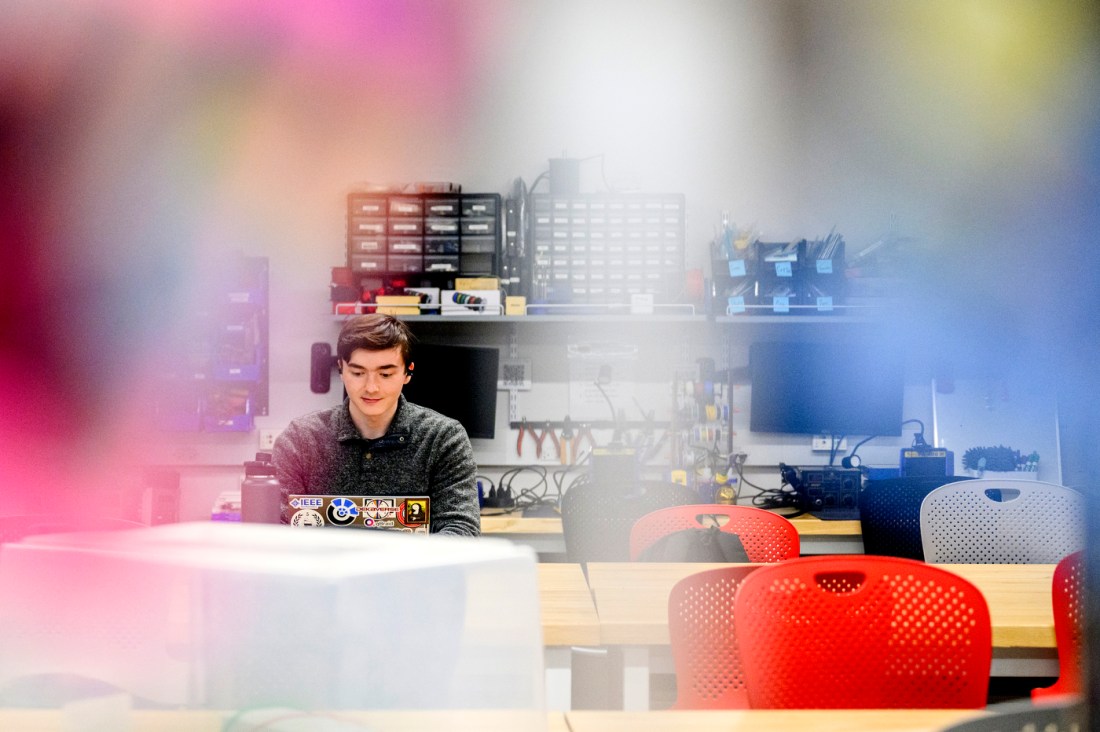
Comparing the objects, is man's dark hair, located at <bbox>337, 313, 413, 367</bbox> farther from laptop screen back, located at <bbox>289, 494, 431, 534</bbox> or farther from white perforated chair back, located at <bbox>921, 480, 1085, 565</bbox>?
white perforated chair back, located at <bbox>921, 480, 1085, 565</bbox>

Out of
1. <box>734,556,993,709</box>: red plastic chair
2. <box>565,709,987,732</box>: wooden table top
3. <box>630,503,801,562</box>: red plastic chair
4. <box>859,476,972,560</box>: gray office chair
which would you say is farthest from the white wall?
<box>565,709,987,732</box>: wooden table top

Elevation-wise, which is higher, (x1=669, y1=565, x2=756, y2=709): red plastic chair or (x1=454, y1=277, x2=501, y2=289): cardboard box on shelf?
(x1=454, y1=277, x2=501, y2=289): cardboard box on shelf

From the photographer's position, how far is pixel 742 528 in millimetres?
2281

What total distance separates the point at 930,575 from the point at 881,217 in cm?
311

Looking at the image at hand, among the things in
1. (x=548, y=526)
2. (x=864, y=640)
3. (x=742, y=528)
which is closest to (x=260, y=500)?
(x=864, y=640)

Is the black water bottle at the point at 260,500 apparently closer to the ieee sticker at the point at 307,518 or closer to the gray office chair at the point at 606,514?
the ieee sticker at the point at 307,518

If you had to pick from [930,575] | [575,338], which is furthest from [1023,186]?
[930,575]

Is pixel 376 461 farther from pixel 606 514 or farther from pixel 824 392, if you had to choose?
pixel 824 392

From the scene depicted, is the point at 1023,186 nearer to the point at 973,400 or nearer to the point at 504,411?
the point at 973,400

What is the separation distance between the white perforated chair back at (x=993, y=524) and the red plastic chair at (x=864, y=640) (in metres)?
→ 1.27

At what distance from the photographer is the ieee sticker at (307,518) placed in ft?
4.73

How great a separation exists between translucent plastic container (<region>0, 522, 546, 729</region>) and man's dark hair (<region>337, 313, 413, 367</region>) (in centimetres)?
143

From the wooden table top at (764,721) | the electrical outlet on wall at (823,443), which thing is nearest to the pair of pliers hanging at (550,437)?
the electrical outlet on wall at (823,443)

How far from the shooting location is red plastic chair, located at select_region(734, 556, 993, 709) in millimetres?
1335
